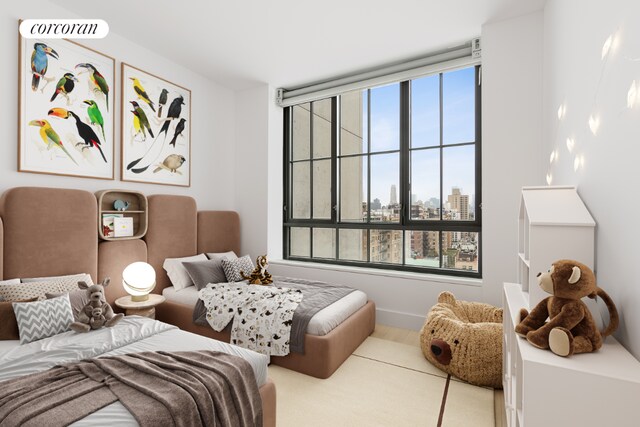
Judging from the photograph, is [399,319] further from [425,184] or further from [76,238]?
[76,238]

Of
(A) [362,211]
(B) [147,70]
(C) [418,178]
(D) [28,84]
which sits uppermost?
(B) [147,70]

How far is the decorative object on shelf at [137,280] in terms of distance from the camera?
2717 mm

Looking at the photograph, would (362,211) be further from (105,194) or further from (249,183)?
(105,194)

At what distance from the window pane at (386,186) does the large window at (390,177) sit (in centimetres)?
1

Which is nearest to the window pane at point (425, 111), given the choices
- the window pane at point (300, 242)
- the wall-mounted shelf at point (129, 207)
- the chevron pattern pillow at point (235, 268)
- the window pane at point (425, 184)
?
the window pane at point (425, 184)

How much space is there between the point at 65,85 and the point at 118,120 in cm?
47

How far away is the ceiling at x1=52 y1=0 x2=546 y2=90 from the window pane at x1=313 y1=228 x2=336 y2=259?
6.61 ft

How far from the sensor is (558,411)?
89 cm

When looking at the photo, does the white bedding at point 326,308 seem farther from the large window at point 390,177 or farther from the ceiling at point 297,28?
the ceiling at point 297,28

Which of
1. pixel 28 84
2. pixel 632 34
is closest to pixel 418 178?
pixel 632 34

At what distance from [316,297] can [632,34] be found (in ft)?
8.19

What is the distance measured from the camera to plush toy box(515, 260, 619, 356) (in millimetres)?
963

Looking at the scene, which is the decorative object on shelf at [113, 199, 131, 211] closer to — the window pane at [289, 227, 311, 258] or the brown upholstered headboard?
the brown upholstered headboard

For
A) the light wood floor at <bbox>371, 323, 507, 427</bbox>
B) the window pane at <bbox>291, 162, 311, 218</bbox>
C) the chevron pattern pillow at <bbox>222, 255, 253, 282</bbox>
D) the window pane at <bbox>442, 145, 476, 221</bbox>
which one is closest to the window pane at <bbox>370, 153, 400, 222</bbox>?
the window pane at <bbox>442, 145, 476, 221</bbox>
